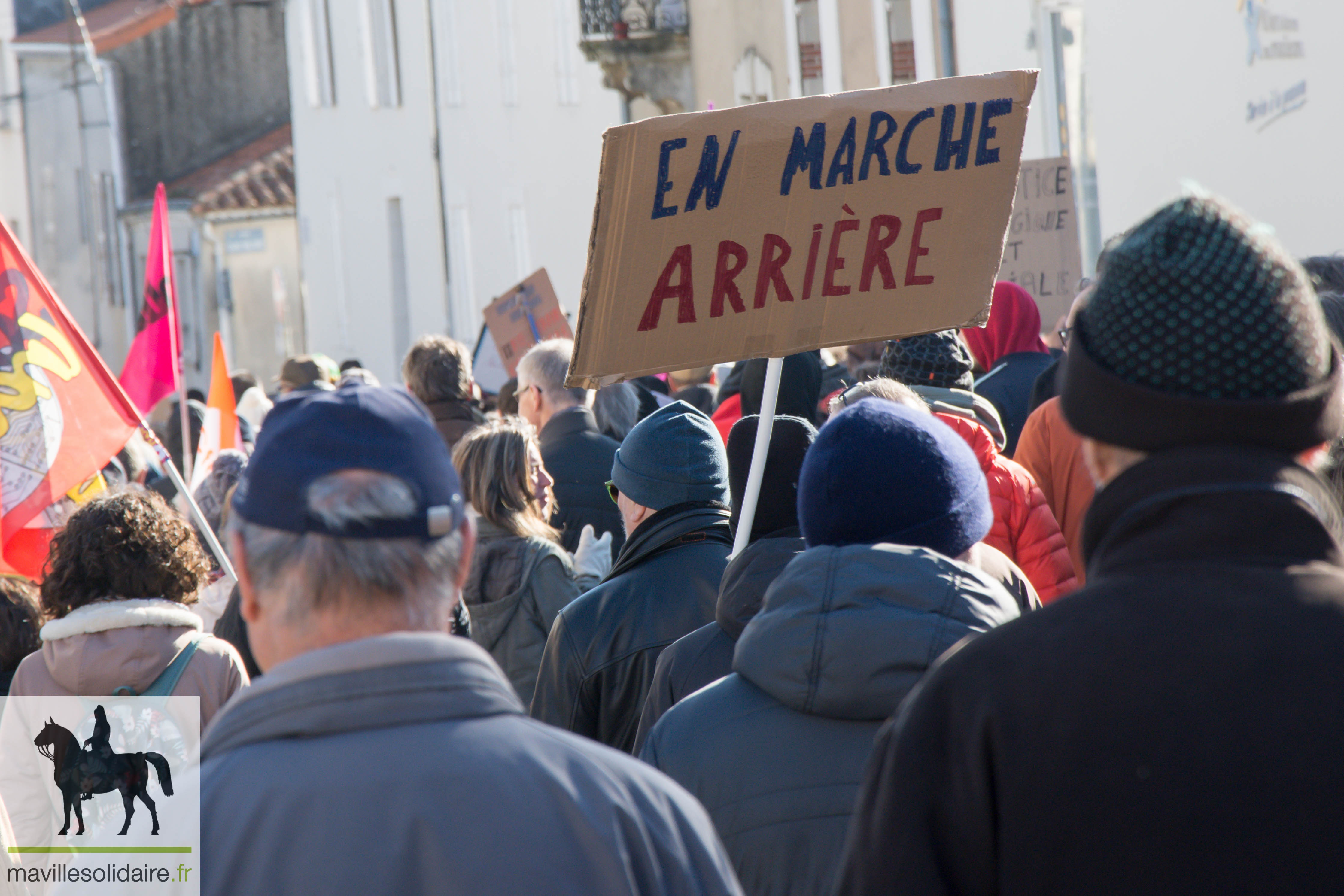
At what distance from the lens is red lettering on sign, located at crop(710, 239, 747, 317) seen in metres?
3.77

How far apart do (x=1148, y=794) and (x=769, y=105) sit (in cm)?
252

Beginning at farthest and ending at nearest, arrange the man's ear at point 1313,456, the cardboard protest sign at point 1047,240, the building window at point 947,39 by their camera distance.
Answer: the building window at point 947,39
the cardboard protest sign at point 1047,240
the man's ear at point 1313,456

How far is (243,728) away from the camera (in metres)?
1.66

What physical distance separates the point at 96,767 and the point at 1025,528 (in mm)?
2328

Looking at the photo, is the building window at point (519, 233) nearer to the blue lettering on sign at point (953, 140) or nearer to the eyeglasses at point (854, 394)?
the blue lettering on sign at point (953, 140)

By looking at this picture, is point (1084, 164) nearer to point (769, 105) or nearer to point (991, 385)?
point (991, 385)

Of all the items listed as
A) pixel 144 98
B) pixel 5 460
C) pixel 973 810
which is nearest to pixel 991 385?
pixel 5 460

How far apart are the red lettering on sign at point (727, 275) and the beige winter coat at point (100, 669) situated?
143 cm

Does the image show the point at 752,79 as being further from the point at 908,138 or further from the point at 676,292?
the point at 676,292

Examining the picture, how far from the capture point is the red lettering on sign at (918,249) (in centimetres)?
393

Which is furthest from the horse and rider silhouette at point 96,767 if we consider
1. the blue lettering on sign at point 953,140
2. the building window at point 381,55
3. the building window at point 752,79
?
the building window at point 381,55

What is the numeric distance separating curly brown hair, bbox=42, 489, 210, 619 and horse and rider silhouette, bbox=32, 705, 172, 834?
0.92 ft

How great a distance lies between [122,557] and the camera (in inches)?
144

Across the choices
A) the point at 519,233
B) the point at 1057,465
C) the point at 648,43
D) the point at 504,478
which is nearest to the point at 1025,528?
the point at 1057,465
